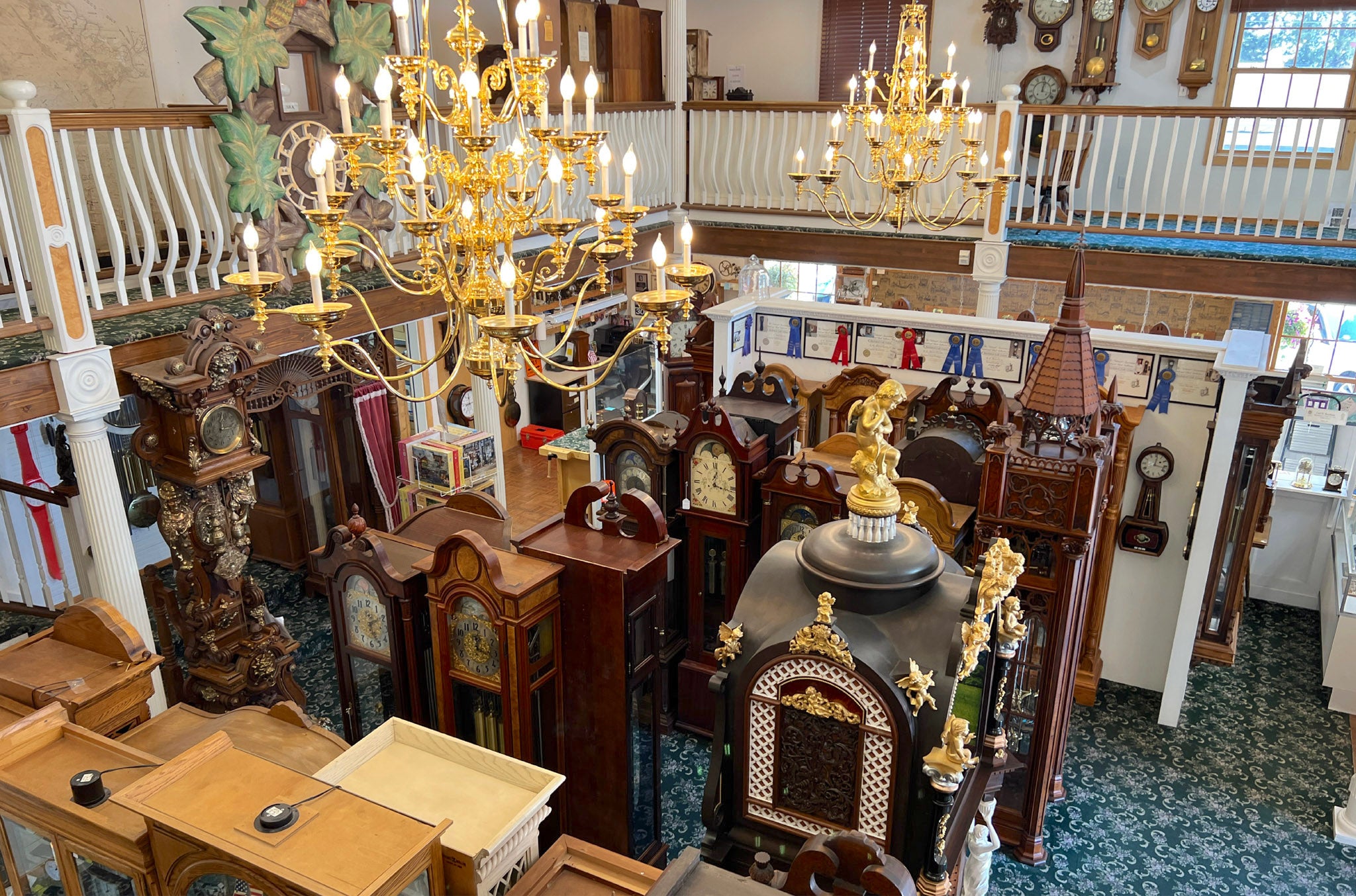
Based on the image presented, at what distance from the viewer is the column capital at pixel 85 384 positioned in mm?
4617

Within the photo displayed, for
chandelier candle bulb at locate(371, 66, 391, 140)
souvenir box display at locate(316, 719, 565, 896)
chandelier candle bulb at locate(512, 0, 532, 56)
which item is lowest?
souvenir box display at locate(316, 719, 565, 896)

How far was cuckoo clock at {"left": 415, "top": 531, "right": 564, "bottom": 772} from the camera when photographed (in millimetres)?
3855

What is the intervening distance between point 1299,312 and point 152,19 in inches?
433

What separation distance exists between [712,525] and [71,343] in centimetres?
334

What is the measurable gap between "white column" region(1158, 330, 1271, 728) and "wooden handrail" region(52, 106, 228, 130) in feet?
18.5

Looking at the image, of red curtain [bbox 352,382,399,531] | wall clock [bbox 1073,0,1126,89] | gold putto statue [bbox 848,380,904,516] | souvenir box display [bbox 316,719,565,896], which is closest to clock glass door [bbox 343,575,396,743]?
souvenir box display [bbox 316,719,565,896]

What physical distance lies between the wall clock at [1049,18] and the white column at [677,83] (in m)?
3.63

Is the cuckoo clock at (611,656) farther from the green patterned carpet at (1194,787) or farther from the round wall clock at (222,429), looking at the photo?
the round wall clock at (222,429)

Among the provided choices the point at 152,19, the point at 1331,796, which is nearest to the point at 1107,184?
the point at 1331,796

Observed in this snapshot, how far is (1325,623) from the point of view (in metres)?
6.66

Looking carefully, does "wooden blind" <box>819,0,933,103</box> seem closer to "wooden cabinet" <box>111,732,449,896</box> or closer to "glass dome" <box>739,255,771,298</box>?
"glass dome" <box>739,255,771,298</box>

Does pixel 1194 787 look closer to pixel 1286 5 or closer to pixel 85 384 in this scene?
pixel 85 384

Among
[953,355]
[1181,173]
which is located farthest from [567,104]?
[1181,173]

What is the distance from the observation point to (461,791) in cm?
310
